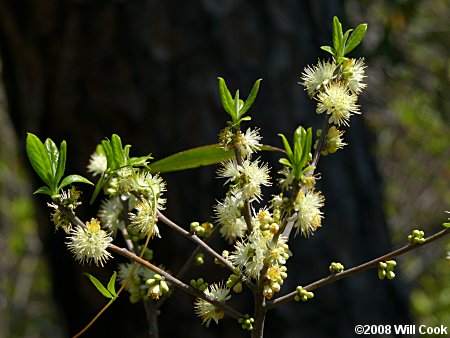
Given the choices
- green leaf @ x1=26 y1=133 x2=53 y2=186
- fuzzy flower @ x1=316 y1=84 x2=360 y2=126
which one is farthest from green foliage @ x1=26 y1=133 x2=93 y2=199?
fuzzy flower @ x1=316 y1=84 x2=360 y2=126

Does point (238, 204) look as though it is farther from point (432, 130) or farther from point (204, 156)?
point (432, 130)

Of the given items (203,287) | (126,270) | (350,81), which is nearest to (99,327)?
(126,270)

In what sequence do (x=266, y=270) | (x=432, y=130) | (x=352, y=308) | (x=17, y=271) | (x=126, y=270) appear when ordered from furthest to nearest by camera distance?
(x=17, y=271)
(x=432, y=130)
(x=352, y=308)
(x=126, y=270)
(x=266, y=270)

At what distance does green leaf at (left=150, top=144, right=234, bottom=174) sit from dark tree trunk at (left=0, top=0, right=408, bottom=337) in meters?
0.81

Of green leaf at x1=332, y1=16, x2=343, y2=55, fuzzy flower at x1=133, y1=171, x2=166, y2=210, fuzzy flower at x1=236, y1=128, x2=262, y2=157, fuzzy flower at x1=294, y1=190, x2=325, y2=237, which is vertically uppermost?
green leaf at x1=332, y1=16, x2=343, y2=55

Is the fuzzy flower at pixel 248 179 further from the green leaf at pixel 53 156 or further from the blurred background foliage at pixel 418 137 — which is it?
the blurred background foliage at pixel 418 137

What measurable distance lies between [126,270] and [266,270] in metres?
0.26

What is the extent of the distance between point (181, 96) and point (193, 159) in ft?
2.80

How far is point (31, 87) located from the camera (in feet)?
5.82

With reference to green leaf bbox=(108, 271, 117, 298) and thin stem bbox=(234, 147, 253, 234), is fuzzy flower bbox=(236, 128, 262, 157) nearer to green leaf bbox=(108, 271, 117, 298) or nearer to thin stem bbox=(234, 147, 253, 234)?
thin stem bbox=(234, 147, 253, 234)

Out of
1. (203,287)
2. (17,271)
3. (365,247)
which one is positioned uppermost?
(17,271)

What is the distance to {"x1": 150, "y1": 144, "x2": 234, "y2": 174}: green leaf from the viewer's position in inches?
31.1

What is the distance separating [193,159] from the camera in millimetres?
823

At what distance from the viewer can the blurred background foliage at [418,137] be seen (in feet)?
8.77
